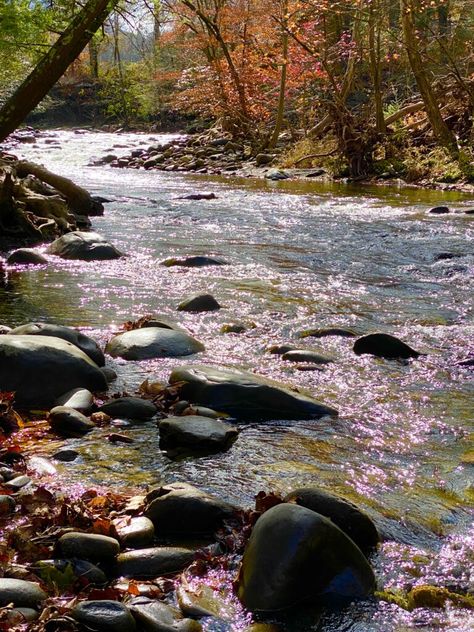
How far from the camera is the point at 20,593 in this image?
2270mm

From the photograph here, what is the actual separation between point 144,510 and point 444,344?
10.0 ft

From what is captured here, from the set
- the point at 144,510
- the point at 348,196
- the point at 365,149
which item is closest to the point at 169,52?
the point at 365,149

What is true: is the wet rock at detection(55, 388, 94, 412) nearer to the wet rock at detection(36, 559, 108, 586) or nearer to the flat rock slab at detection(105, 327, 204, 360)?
the flat rock slab at detection(105, 327, 204, 360)

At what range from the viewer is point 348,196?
14438mm

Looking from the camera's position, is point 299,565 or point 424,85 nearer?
point 299,565

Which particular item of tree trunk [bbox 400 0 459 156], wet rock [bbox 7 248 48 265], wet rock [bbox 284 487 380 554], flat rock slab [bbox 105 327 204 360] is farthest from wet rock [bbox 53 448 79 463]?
tree trunk [bbox 400 0 459 156]

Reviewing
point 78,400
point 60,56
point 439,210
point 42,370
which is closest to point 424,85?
point 439,210

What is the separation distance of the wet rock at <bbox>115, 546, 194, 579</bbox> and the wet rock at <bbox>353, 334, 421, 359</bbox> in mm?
2709

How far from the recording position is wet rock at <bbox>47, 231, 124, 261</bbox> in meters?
8.42

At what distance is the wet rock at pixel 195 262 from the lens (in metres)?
8.16

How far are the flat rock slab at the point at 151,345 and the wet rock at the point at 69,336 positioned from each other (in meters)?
0.26

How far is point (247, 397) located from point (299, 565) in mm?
1724

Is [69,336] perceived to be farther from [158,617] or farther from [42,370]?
[158,617]

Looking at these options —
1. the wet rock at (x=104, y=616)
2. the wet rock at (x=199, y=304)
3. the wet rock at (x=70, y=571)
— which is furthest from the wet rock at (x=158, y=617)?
the wet rock at (x=199, y=304)
